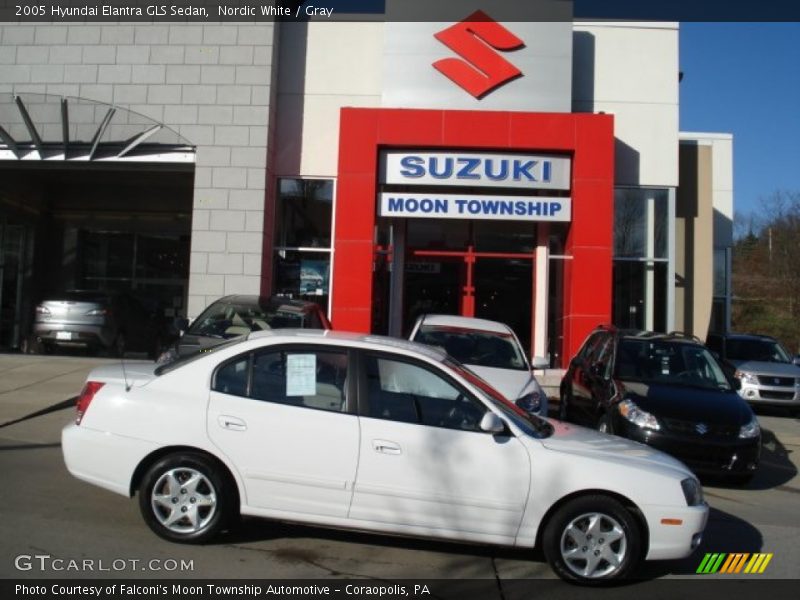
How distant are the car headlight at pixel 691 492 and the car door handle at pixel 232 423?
2984 millimetres

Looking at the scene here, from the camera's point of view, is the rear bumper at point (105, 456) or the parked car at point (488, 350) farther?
the parked car at point (488, 350)

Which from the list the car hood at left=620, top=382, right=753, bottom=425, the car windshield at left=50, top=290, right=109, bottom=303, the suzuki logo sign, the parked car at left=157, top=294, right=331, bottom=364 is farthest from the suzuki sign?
the car hood at left=620, top=382, right=753, bottom=425

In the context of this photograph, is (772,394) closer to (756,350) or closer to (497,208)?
(756,350)

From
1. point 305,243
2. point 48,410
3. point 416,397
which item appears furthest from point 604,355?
point 305,243

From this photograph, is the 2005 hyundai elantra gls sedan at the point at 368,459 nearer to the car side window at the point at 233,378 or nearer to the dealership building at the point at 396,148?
the car side window at the point at 233,378

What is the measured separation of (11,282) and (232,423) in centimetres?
1817

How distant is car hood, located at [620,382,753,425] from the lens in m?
7.86

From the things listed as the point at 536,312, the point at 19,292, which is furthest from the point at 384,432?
the point at 19,292

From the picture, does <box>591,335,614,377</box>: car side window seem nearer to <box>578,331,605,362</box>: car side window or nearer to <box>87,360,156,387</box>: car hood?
<box>578,331,605,362</box>: car side window

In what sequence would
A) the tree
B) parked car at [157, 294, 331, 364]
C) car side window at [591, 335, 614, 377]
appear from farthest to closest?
1. the tree
2. parked car at [157, 294, 331, 364]
3. car side window at [591, 335, 614, 377]

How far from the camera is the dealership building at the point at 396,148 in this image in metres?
14.6

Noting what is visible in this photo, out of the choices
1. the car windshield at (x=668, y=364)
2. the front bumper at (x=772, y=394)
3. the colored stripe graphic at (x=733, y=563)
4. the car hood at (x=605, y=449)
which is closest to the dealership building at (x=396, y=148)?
the front bumper at (x=772, y=394)

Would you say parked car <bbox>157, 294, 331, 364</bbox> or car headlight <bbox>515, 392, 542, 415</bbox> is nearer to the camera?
car headlight <bbox>515, 392, 542, 415</bbox>

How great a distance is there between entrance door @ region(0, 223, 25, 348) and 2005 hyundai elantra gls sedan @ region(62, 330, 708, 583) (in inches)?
665
